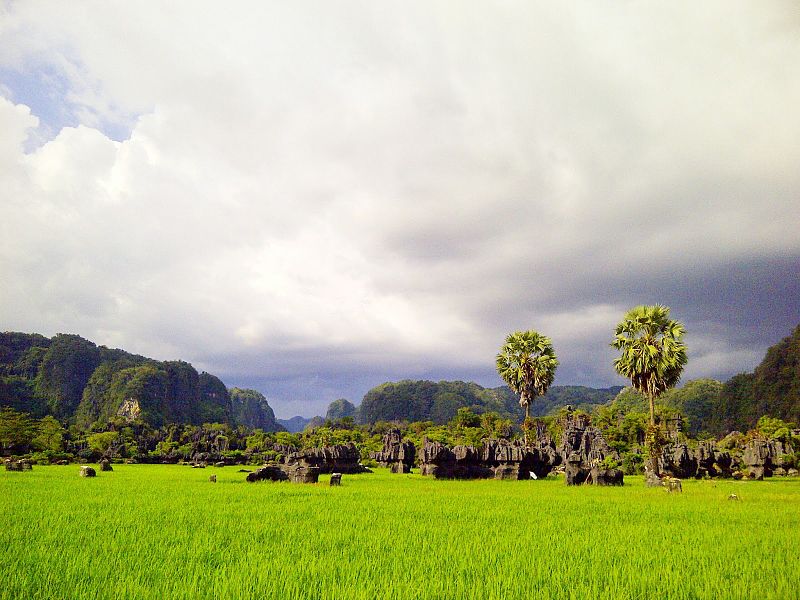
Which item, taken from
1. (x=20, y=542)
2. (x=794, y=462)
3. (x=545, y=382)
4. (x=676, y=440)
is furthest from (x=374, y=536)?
(x=676, y=440)

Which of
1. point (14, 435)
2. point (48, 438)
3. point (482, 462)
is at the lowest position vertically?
point (48, 438)

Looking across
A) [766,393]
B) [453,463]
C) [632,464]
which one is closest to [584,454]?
[632,464]

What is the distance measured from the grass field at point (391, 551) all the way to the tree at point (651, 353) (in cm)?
1986

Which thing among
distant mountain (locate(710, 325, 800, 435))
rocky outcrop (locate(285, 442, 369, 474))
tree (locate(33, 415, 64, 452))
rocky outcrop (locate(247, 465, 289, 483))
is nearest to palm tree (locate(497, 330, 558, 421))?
rocky outcrop (locate(285, 442, 369, 474))

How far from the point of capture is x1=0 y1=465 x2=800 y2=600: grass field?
7.93 meters

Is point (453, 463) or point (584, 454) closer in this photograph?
point (453, 463)

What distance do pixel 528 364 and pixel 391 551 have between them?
43.1 meters

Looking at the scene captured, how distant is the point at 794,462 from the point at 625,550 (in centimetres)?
5565

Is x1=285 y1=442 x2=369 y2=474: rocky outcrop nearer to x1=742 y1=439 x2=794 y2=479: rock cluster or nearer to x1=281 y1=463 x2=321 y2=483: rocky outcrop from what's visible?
x1=281 y1=463 x2=321 y2=483: rocky outcrop

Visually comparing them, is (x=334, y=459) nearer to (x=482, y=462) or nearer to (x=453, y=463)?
(x=453, y=463)

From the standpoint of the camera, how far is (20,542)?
10523mm

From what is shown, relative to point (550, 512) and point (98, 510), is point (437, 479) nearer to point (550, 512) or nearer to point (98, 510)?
point (550, 512)

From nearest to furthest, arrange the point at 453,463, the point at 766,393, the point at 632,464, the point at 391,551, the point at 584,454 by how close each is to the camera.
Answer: the point at 391,551
the point at 453,463
the point at 632,464
the point at 584,454
the point at 766,393

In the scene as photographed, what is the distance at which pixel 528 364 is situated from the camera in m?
51.3
